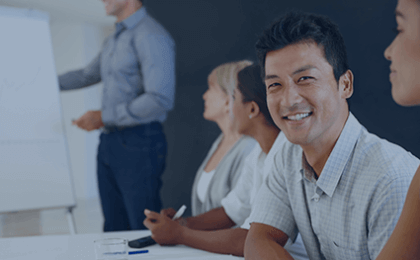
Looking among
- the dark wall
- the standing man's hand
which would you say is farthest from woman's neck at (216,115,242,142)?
the standing man's hand

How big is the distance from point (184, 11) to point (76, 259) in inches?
60.3

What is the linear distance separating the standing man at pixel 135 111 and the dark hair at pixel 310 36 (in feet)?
4.02

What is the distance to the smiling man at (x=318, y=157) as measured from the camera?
82cm

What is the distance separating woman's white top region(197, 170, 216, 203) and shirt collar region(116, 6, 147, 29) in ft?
3.36

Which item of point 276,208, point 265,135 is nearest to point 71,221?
point 265,135

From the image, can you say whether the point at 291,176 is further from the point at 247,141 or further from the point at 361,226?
the point at 247,141

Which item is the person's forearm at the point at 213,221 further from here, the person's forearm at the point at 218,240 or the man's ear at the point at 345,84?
the man's ear at the point at 345,84

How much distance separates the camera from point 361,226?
809 mm

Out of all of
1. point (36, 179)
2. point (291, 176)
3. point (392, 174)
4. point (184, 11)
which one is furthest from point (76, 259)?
point (184, 11)

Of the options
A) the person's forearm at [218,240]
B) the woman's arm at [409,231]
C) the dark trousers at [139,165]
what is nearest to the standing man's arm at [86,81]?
the dark trousers at [139,165]

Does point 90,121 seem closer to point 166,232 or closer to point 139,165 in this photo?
point 139,165

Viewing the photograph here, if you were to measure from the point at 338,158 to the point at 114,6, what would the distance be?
1.93m

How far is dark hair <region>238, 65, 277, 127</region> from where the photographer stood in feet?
4.83

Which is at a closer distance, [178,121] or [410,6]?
[410,6]
